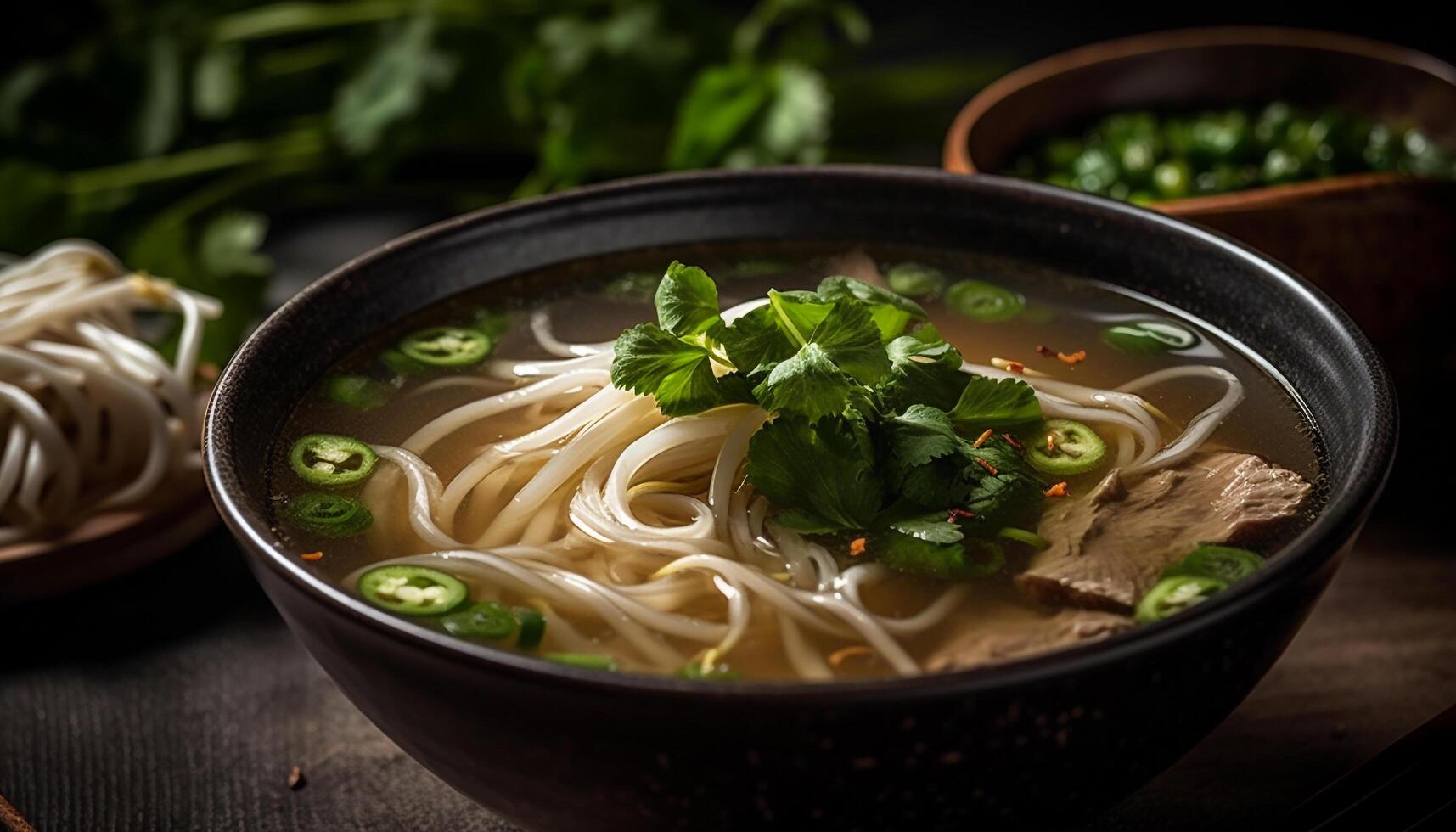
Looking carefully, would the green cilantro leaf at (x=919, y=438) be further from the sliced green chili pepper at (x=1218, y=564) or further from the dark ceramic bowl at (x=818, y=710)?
the dark ceramic bowl at (x=818, y=710)

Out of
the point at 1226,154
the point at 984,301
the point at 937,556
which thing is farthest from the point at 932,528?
the point at 1226,154

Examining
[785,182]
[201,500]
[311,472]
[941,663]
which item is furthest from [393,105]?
[941,663]

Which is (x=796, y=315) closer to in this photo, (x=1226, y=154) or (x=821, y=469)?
(x=821, y=469)

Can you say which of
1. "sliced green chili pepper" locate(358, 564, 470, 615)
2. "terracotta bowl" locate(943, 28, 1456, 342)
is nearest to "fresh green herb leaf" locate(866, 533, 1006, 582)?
"sliced green chili pepper" locate(358, 564, 470, 615)

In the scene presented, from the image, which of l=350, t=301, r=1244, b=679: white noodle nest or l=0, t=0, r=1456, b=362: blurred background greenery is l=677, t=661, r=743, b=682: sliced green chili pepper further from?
l=0, t=0, r=1456, b=362: blurred background greenery

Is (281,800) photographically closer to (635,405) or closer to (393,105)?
(635,405)

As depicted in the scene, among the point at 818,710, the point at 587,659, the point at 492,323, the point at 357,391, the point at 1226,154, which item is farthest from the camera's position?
the point at 1226,154

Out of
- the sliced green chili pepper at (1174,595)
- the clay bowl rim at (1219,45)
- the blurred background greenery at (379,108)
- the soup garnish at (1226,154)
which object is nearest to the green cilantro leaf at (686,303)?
the sliced green chili pepper at (1174,595)
